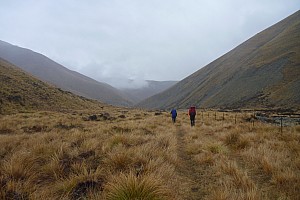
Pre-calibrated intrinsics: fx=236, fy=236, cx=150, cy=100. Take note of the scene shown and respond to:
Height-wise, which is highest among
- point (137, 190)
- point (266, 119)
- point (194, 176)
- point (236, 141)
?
point (137, 190)

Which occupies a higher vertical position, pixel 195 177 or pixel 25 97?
pixel 25 97

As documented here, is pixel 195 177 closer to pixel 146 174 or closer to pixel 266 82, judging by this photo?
pixel 146 174

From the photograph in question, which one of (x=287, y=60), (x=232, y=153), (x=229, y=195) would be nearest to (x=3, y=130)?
(x=232, y=153)

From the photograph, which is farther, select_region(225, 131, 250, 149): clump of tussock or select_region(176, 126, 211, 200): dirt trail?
select_region(225, 131, 250, 149): clump of tussock

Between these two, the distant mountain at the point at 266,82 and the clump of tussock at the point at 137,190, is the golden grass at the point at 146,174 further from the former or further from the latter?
the distant mountain at the point at 266,82

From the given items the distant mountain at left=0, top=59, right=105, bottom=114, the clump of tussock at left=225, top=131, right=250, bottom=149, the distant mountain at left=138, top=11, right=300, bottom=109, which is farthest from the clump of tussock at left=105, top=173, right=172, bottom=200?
the distant mountain at left=138, top=11, right=300, bottom=109

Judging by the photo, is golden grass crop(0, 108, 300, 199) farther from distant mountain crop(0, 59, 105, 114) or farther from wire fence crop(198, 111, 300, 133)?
distant mountain crop(0, 59, 105, 114)

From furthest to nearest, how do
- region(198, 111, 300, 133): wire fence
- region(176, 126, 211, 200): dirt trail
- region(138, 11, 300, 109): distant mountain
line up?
region(138, 11, 300, 109): distant mountain < region(198, 111, 300, 133): wire fence < region(176, 126, 211, 200): dirt trail

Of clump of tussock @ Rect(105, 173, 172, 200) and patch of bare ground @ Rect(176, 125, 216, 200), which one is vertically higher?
clump of tussock @ Rect(105, 173, 172, 200)

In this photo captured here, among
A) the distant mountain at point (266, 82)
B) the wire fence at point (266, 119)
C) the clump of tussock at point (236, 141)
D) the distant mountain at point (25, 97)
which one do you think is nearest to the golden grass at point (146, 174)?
the clump of tussock at point (236, 141)

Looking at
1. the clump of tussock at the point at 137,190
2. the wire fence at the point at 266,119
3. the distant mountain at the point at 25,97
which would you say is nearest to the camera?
the clump of tussock at the point at 137,190

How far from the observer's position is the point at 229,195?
425 cm

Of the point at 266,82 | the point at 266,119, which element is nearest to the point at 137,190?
the point at 266,119

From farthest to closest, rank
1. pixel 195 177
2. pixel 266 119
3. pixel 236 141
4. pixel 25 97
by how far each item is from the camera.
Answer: pixel 25 97
pixel 266 119
pixel 236 141
pixel 195 177
